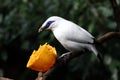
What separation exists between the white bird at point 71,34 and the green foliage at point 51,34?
1102 mm

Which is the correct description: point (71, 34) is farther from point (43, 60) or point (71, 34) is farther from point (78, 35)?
point (43, 60)

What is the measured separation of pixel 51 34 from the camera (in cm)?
269

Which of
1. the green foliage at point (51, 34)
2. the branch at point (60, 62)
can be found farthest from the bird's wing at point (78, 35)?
the green foliage at point (51, 34)

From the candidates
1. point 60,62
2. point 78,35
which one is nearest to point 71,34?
point 78,35

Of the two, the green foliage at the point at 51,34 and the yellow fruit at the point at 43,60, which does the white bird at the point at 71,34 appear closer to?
the yellow fruit at the point at 43,60

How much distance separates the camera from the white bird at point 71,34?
4.36 ft

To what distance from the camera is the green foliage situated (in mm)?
2588

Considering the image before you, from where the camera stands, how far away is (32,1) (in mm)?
2814

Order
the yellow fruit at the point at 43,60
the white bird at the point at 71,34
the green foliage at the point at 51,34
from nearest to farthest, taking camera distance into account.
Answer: the yellow fruit at the point at 43,60 → the white bird at the point at 71,34 → the green foliage at the point at 51,34

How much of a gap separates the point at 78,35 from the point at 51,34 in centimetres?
133

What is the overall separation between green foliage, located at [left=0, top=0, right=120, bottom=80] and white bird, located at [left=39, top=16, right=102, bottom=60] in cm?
110

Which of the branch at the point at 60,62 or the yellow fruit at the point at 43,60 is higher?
the yellow fruit at the point at 43,60

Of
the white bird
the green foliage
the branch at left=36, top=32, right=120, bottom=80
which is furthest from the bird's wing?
the green foliage

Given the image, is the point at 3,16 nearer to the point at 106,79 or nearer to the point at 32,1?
the point at 32,1
